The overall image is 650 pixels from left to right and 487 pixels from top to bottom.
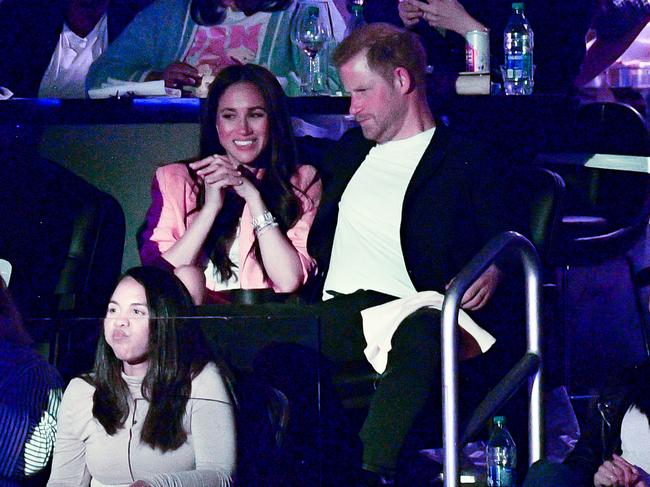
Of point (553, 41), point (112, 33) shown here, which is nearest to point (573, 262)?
point (553, 41)

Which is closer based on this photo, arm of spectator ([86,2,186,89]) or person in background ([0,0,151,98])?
arm of spectator ([86,2,186,89])

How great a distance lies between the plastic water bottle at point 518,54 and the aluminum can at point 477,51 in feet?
0.37

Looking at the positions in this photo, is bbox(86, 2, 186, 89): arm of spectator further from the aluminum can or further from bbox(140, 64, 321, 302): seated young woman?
the aluminum can

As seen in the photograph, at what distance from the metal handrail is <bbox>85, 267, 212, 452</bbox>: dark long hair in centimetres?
50

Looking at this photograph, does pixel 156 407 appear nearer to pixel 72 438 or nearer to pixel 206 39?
pixel 72 438

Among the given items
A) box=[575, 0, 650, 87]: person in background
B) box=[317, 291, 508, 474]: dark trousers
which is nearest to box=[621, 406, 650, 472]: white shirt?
box=[317, 291, 508, 474]: dark trousers

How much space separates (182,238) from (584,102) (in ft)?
5.32

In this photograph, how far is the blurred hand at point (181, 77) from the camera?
3969mm

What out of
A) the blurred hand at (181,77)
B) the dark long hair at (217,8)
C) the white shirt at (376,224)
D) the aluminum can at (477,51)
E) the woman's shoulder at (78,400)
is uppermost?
the dark long hair at (217,8)

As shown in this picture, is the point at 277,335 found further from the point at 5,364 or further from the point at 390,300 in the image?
the point at 390,300

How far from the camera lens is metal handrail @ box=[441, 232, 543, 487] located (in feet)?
7.91

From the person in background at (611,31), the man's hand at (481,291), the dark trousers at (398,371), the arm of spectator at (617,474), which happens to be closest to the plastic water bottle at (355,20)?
the person in background at (611,31)

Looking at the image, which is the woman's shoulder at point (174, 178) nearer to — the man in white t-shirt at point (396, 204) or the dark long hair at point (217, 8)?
the man in white t-shirt at point (396, 204)

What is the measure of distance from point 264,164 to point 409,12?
0.89 meters
